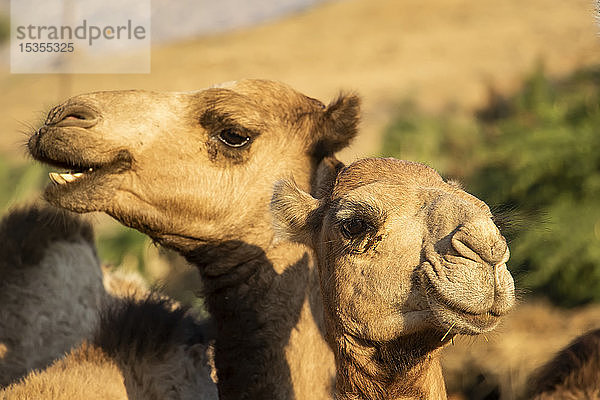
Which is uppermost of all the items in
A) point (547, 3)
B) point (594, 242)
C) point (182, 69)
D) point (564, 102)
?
point (564, 102)

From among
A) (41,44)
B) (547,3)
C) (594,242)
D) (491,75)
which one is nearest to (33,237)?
(41,44)

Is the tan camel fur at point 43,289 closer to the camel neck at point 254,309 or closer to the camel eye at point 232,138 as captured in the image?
the camel neck at point 254,309

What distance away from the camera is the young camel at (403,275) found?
2445 mm

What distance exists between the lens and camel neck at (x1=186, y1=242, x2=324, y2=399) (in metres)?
3.62

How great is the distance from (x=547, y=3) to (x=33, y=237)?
43643 mm

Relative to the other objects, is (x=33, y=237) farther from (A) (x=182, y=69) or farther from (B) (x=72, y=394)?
(A) (x=182, y=69)

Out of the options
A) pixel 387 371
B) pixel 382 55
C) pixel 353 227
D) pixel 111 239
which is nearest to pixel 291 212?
pixel 353 227

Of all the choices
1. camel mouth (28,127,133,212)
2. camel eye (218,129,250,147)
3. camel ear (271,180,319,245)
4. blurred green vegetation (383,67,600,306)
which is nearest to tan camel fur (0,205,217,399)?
camel mouth (28,127,133,212)

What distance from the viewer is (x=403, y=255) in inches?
104

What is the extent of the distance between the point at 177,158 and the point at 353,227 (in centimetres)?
134

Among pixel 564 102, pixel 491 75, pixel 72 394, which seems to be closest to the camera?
pixel 72 394

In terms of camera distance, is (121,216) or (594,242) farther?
(594,242)

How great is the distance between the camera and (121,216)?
3801 millimetres

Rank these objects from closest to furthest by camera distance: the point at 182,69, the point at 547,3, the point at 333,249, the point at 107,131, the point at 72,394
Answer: the point at 333,249 < the point at 72,394 < the point at 107,131 < the point at 182,69 < the point at 547,3
